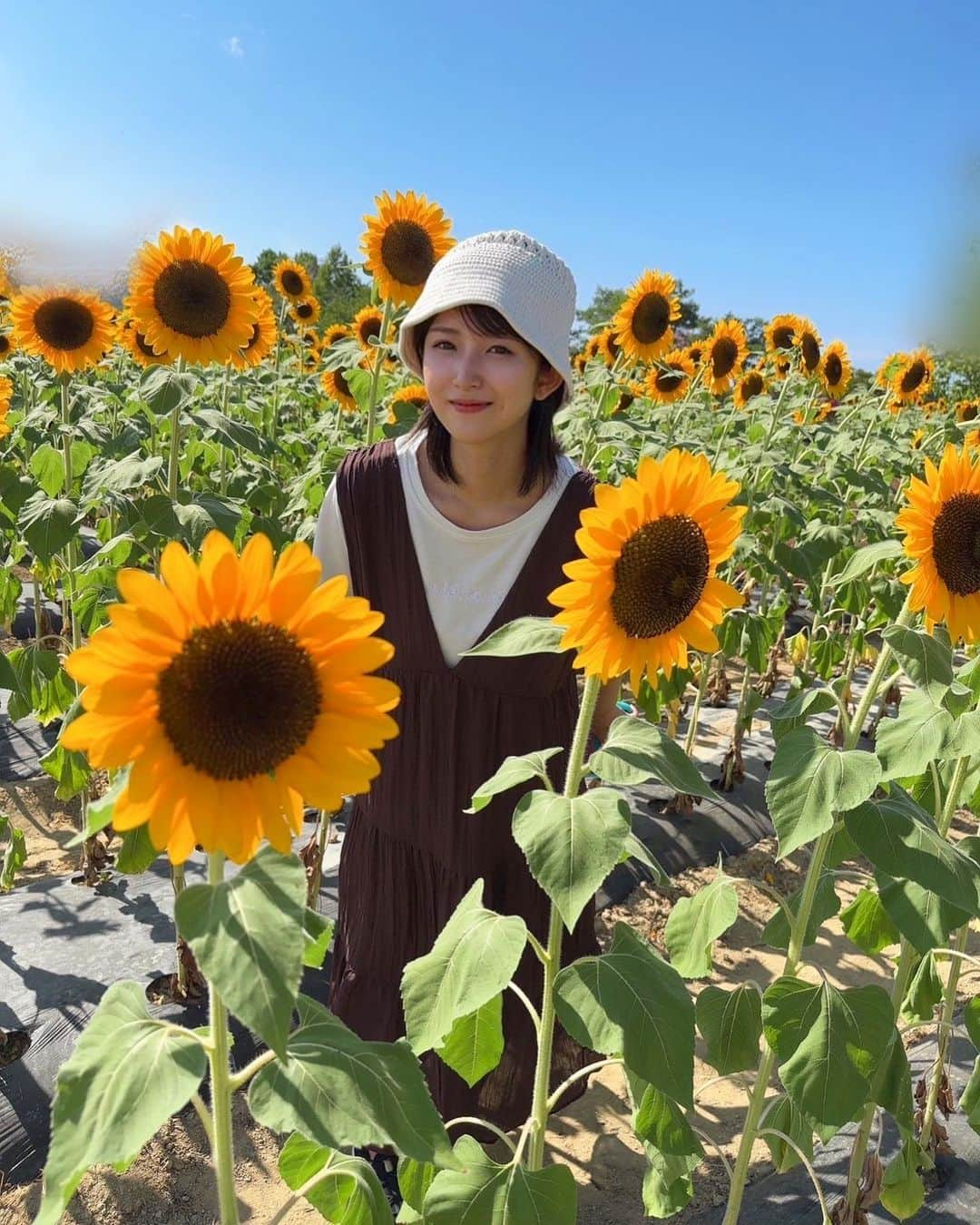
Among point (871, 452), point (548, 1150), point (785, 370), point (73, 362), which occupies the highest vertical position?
point (785, 370)

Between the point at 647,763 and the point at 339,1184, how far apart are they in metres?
0.72

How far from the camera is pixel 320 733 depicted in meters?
0.90

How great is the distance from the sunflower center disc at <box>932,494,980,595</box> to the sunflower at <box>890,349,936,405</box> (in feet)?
16.6

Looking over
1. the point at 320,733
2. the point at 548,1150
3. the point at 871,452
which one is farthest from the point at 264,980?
the point at 871,452

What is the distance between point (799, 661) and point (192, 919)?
474 cm

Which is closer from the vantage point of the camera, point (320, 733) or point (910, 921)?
point (320, 733)

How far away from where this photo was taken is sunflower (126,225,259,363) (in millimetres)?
2779

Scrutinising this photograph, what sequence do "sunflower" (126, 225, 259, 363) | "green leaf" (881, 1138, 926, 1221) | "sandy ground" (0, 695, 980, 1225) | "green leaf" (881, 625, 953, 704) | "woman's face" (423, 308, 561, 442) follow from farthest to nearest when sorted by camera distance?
"sunflower" (126, 225, 259, 363) < "sandy ground" (0, 695, 980, 1225) < "green leaf" (881, 1138, 926, 1221) < "woman's face" (423, 308, 561, 442) < "green leaf" (881, 625, 953, 704)

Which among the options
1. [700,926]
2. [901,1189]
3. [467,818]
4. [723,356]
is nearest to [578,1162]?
[901,1189]

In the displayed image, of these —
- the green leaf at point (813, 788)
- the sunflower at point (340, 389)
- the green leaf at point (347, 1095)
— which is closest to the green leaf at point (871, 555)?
the green leaf at point (813, 788)

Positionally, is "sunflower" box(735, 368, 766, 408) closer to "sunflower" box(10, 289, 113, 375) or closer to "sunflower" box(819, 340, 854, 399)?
"sunflower" box(819, 340, 854, 399)

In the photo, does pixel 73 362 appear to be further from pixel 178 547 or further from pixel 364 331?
pixel 178 547

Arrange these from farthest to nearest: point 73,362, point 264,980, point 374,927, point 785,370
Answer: point 785,370, point 73,362, point 374,927, point 264,980

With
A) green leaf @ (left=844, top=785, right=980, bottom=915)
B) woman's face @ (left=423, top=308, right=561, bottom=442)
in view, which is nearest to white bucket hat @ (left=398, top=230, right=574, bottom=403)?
woman's face @ (left=423, top=308, right=561, bottom=442)
